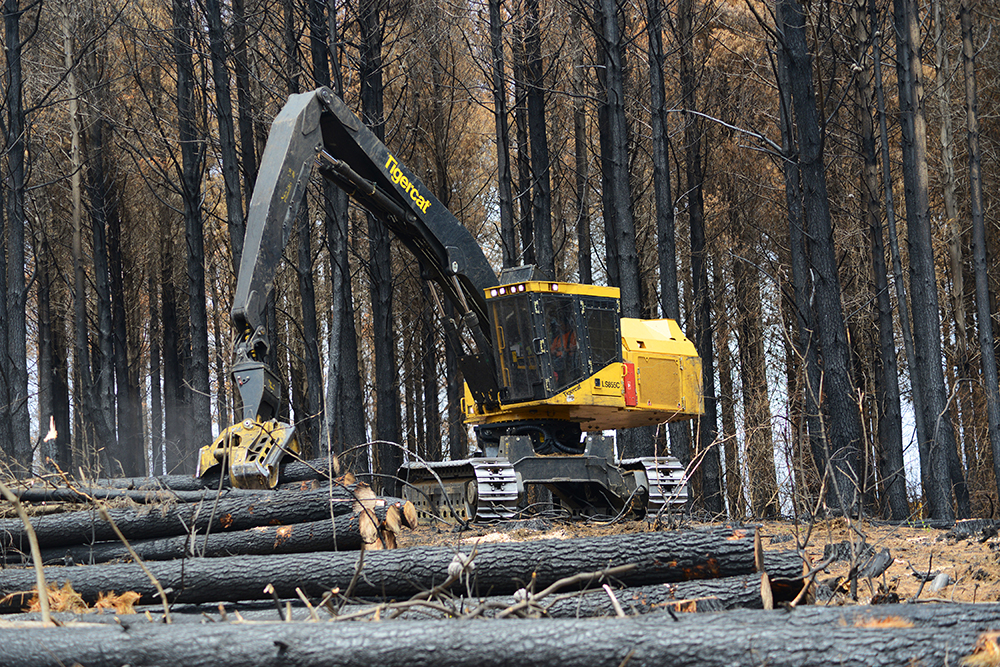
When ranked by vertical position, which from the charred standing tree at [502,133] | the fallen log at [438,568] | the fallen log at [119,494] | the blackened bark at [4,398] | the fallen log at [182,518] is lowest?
the fallen log at [438,568]

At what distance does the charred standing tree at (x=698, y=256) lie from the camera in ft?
68.4

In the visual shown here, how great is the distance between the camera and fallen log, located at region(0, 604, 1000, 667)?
365cm

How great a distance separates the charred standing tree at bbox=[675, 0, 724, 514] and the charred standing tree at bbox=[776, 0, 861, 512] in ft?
24.1

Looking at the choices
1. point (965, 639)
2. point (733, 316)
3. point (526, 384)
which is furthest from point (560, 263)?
point (965, 639)

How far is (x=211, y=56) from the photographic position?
1819 cm

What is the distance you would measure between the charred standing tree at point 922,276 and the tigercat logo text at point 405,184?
8.13 metres

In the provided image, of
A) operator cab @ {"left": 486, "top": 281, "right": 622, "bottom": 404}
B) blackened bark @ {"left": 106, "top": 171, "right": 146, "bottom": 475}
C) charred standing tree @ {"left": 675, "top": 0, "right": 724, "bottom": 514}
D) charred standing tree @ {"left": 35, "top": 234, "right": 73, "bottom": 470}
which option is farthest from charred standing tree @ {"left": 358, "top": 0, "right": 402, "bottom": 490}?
blackened bark @ {"left": 106, "top": 171, "right": 146, "bottom": 475}

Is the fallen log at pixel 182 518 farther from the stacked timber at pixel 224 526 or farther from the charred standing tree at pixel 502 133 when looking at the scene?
the charred standing tree at pixel 502 133

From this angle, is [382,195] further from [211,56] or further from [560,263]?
[560,263]

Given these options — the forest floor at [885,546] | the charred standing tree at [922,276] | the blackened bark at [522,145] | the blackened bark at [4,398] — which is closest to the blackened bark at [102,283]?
the blackened bark at [4,398]

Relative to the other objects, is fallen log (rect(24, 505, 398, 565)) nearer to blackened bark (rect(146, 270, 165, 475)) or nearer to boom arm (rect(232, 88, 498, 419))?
boom arm (rect(232, 88, 498, 419))

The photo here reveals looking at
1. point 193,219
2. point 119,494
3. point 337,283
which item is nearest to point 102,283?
point 193,219

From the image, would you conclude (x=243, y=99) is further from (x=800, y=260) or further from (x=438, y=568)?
(x=438, y=568)

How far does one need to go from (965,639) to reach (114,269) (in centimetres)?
2596
